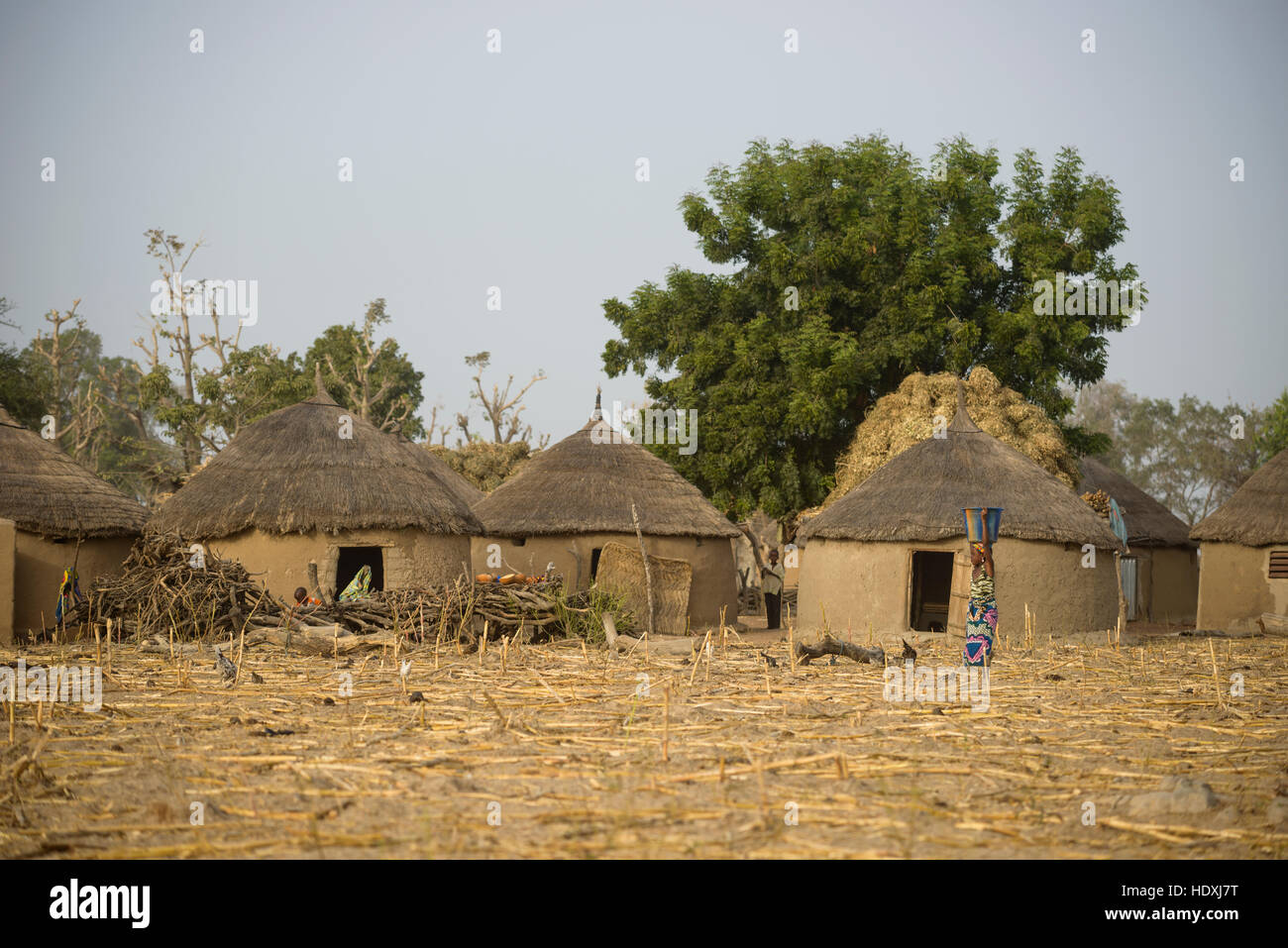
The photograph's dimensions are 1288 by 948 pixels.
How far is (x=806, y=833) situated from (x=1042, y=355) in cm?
1900

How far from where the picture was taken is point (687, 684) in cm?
849

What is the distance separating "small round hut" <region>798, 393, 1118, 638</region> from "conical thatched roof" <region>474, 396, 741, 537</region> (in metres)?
2.10

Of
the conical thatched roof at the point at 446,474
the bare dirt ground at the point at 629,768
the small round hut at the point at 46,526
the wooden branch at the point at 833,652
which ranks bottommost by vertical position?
the bare dirt ground at the point at 629,768

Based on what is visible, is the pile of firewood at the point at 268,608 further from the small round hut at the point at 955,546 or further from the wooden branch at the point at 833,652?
the small round hut at the point at 955,546

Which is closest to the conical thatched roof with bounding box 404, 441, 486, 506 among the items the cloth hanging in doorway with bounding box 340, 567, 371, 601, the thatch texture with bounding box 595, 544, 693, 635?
the thatch texture with bounding box 595, 544, 693, 635

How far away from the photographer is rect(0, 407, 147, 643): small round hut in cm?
1189

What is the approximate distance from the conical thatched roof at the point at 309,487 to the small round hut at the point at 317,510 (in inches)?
0.5

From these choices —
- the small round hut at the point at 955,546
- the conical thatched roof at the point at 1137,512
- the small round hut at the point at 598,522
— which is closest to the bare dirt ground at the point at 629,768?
the small round hut at the point at 955,546

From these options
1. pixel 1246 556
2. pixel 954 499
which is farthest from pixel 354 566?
pixel 1246 556

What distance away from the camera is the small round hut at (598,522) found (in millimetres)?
17062

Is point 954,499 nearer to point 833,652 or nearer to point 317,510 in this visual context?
point 833,652

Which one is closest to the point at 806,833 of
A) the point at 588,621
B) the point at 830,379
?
the point at 588,621

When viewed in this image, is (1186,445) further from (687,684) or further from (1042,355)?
(687,684)

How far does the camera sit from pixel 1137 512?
2434 cm
